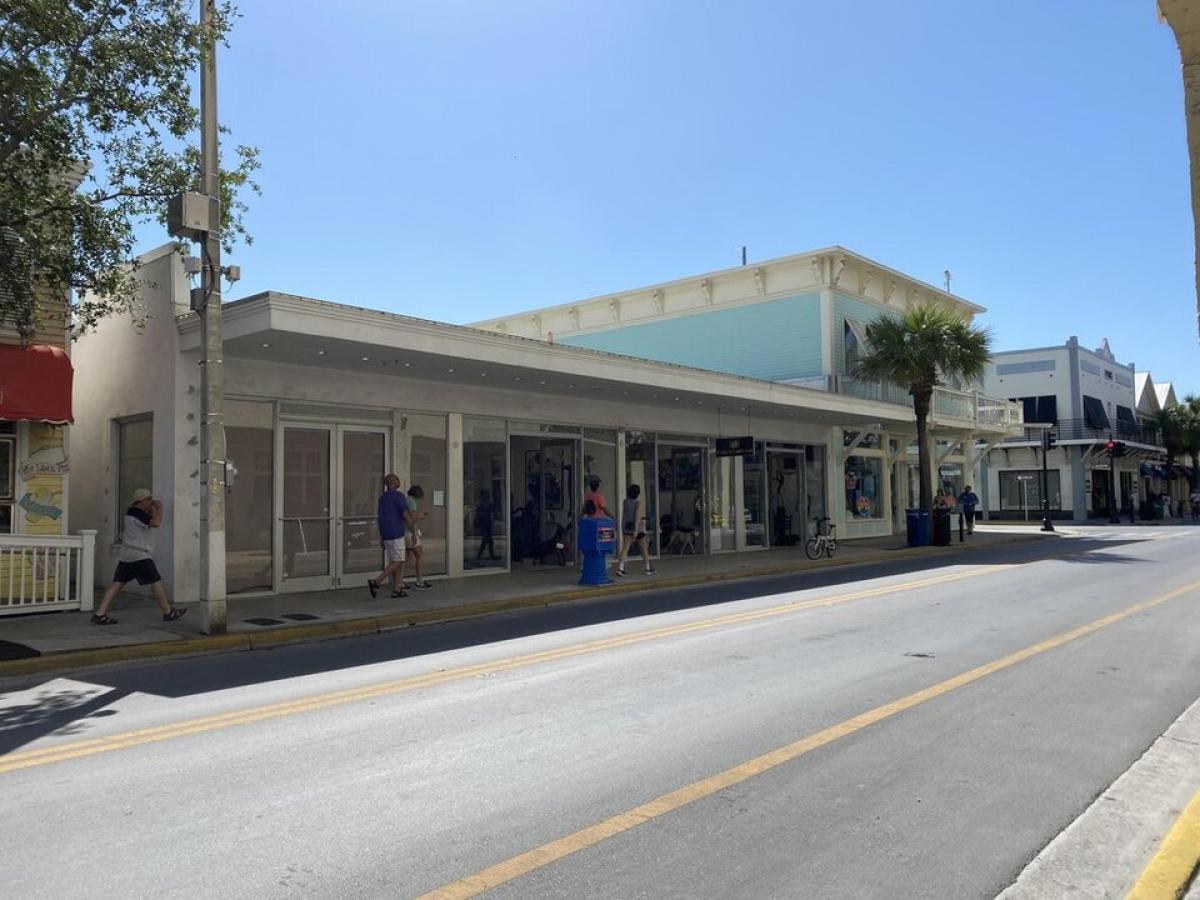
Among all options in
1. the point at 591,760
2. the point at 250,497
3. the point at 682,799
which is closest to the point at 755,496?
the point at 250,497

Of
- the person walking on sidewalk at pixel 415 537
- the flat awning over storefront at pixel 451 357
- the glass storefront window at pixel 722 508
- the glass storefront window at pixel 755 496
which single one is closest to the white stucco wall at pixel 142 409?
the flat awning over storefront at pixel 451 357

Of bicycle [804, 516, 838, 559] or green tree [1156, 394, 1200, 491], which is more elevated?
green tree [1156, 394, 1200, 491]

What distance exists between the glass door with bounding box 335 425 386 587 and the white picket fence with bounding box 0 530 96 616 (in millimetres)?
3626

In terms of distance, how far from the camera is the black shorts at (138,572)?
10.7 meters

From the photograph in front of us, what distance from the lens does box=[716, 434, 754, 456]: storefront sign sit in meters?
20.0

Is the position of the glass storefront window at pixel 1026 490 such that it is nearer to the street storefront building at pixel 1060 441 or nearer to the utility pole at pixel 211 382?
the street storefront building at pixel 1060 441

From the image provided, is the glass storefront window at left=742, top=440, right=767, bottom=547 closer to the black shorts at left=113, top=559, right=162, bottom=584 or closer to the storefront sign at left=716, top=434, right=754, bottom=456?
the storefront sign at left=716, top=434, right=754, bottom=456

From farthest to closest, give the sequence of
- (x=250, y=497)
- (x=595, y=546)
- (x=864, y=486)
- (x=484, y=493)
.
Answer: (x=864, y=486) → (x=484, y=493) → (x=595, y=546) → (x=250, y=497)

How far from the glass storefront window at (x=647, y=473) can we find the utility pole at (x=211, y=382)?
35.0 feet

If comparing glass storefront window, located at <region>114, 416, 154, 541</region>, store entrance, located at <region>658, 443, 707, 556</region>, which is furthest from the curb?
glass storefront window, located at <region>114, 416, 154, 541</region>

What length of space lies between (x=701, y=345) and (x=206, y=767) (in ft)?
84.5

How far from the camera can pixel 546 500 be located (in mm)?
18391

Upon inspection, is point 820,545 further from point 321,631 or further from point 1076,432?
point 1076,432

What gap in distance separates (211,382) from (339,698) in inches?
198
